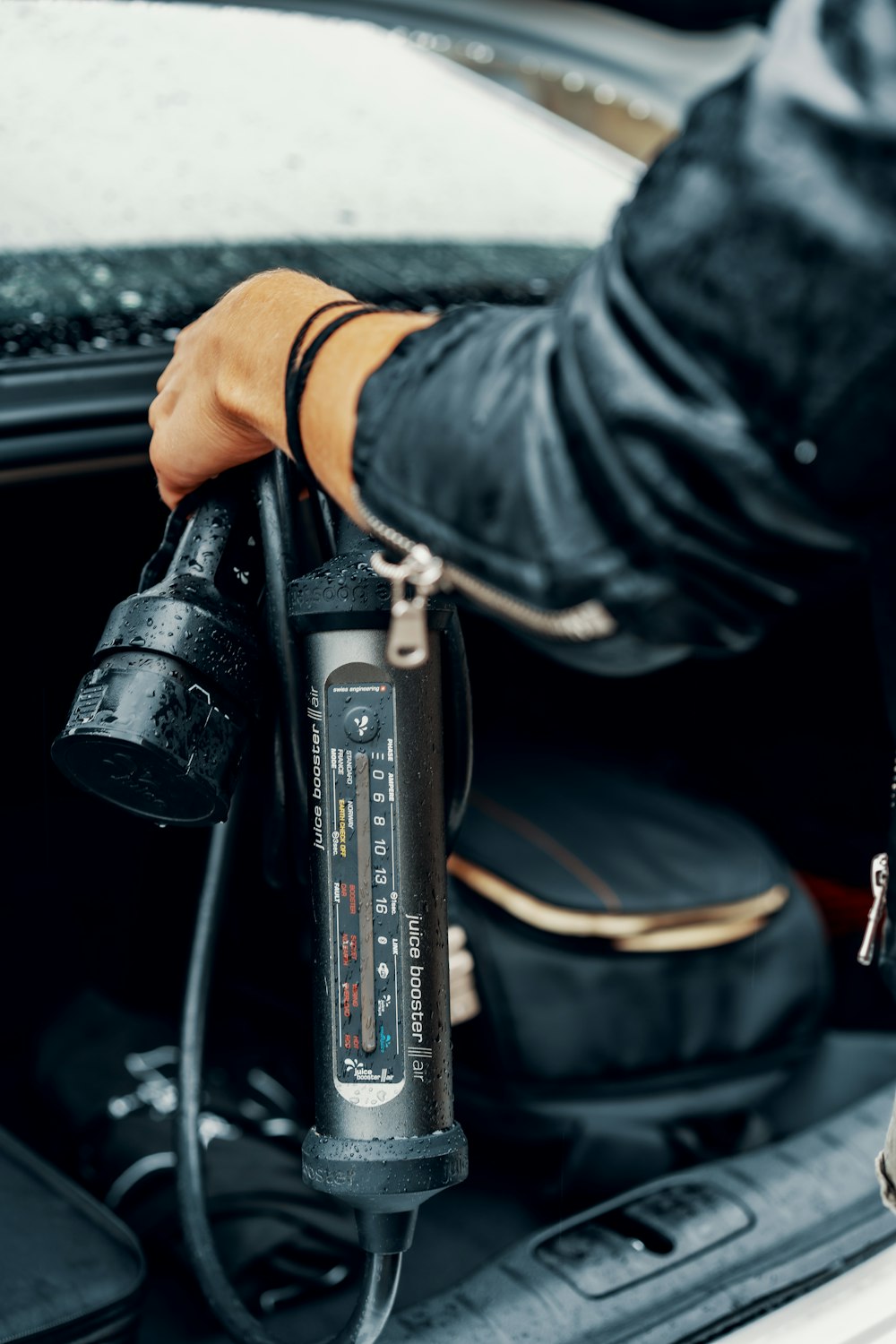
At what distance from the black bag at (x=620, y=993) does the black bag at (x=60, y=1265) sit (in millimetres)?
454

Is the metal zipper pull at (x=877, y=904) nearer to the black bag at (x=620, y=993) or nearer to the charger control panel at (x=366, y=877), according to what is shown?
the charger control panel at (x=366, y=877)

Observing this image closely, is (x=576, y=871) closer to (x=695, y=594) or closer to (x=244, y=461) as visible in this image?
(x=244, y=461)

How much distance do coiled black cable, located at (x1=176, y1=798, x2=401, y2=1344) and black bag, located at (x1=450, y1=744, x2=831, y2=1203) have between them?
13.6 inches

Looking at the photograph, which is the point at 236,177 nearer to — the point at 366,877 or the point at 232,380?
the point at 232,380

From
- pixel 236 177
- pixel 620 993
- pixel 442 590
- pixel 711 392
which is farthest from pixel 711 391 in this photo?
pixel 236 177

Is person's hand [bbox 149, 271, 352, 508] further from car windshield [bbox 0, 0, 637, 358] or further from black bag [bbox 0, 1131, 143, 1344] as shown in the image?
black bag [bbox 0, 1131, 143, 1344]

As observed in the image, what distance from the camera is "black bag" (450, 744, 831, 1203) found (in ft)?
4.17

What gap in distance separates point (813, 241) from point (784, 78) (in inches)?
2.7

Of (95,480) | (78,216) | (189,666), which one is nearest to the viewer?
(189,666)

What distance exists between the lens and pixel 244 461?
0.78 metres

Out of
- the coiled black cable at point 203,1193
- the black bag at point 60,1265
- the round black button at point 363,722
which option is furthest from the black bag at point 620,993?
the round black button at point 363,722

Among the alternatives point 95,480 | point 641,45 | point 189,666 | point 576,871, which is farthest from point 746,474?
point 641,45

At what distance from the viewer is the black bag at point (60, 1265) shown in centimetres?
84

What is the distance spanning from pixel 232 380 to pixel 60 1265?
62 cm
